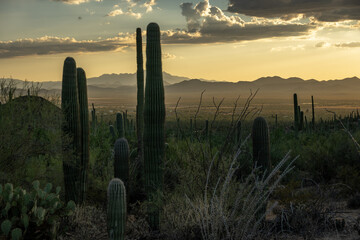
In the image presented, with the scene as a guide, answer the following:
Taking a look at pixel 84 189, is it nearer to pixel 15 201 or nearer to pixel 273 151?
pixel 15 201

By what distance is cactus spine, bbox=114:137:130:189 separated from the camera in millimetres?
9914

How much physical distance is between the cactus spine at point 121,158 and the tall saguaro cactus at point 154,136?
71 cm

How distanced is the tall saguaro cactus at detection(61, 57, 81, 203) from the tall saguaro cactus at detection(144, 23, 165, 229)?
160cm

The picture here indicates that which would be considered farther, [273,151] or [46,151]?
[273,151]

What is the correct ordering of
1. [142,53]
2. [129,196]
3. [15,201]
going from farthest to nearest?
1. [142,53]
2. [129,196]
3. [15,201]

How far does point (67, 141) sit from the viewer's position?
32.2 feet

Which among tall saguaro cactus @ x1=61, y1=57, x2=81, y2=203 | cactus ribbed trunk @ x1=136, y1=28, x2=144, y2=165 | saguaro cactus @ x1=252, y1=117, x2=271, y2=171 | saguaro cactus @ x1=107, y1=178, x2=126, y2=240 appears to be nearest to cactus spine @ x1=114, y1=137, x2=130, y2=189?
tall saguaro cactus @ x1=61, y1=57, x2=81, y2=203

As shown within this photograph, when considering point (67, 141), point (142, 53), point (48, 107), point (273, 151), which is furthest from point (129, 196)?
point (273, 151)

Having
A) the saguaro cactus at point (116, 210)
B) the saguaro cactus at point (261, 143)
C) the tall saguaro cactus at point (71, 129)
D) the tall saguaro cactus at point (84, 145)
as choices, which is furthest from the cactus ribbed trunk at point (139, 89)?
the saguaro cactus at point (116, 210)

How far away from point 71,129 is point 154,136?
6.21 feet

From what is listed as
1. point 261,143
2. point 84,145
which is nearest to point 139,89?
point 84,145

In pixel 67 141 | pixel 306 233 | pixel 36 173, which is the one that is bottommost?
pixel 306 233

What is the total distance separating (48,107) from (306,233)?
5.86 m

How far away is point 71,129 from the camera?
9.88 meters
